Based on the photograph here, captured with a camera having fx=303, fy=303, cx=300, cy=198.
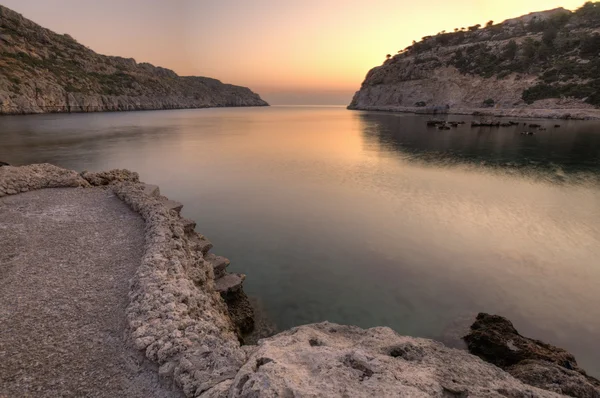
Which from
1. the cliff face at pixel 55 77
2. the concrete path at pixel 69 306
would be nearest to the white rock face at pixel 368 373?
the concrete path at pixel 69 306

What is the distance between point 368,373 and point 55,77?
145224mm

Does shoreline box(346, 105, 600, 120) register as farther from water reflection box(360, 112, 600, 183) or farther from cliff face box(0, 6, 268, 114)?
cliff face box(0, 6, 268, 114)

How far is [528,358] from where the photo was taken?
6.58 meters

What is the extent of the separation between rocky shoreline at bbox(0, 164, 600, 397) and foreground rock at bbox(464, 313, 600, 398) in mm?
16

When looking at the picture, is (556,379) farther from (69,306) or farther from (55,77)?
(55,77)

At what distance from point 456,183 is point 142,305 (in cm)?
2513

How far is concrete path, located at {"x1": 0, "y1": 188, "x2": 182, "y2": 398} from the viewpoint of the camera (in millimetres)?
4246

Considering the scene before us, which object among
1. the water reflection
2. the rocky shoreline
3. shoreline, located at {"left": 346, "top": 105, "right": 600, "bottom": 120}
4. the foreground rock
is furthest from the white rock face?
shoreline, located at {"left": 346, "top": 105, "right": 600, "bottom": 120}

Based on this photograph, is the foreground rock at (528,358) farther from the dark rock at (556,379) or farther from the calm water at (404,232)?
the calm water at (404,232)

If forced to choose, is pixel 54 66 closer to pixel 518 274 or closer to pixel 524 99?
pixel 518 274

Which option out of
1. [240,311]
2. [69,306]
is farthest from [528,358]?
[69,306]

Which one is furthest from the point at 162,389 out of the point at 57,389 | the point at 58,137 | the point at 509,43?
the point at 509,43

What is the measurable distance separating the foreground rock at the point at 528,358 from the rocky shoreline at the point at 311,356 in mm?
16

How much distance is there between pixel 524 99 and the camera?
96.0 m
